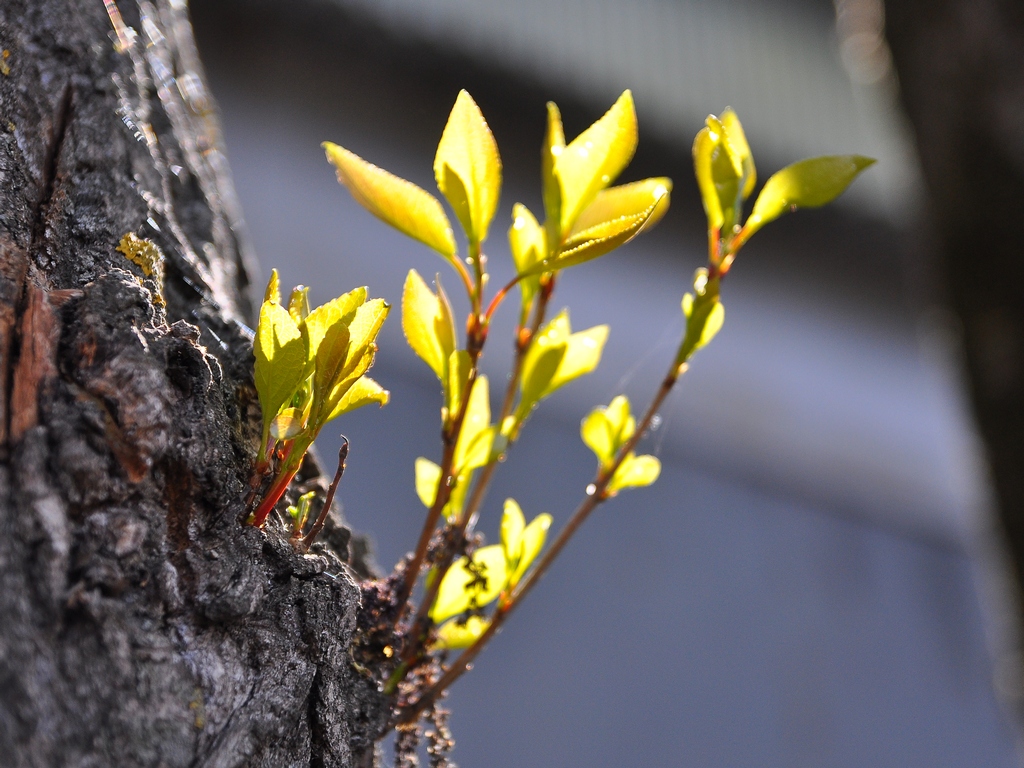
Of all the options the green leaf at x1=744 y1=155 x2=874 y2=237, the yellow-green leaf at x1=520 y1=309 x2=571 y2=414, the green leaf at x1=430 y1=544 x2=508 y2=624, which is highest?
the green leaf at x1=744 y1=155 x2=874 y2=237

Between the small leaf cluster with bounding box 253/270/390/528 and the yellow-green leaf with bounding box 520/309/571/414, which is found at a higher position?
the yellow-green leaf with bounding box 520/309/571/414

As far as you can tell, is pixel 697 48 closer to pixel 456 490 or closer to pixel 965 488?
pixel 965 488

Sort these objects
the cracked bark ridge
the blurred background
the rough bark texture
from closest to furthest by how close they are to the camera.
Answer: the cracked bark ridge, the rough bark texture, the blurred background

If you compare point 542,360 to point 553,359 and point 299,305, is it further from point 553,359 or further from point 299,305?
point 299,305

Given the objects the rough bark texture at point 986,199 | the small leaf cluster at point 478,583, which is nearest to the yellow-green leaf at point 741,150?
the small leaf cluster at point 478,583

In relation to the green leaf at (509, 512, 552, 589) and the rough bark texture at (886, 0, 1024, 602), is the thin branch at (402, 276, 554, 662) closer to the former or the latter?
the green leaf at (509, 512, 552, 589)

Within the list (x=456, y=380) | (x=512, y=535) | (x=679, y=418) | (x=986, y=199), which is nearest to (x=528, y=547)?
(x=512, y=535)

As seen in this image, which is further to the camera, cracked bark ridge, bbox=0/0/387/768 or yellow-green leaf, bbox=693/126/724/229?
yellow-green leaf, bbox=693/126/724/229

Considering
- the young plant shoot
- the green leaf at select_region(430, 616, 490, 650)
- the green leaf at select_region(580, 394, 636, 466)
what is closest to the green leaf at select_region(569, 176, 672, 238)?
the young plant shoot
